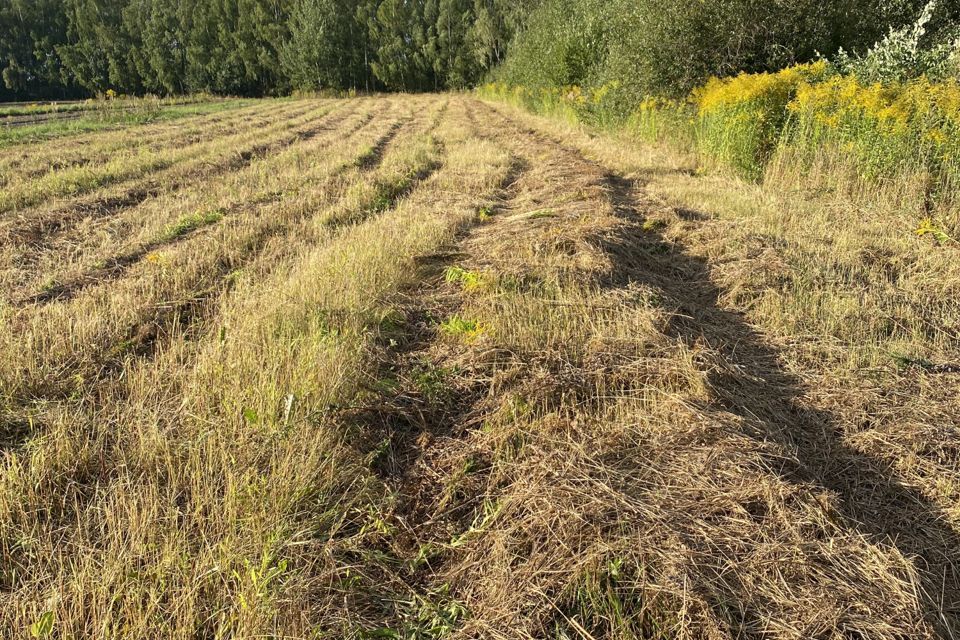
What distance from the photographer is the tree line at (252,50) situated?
4819cm

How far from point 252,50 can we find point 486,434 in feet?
194

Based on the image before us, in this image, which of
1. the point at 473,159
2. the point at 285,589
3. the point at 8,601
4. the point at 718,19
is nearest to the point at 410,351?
the point at 285,589

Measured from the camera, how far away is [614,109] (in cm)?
1355

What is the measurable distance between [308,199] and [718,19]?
8.71 meters

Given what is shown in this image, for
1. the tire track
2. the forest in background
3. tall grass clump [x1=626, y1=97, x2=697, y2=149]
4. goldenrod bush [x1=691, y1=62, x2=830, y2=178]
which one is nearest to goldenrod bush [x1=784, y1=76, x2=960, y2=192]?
goldenrod bush [x1=691, y1=62, x2=830, y2=178]

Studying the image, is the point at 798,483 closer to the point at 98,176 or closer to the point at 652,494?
the point at 652,494

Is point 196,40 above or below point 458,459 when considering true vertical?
above

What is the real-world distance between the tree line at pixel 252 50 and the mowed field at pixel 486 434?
47.0m

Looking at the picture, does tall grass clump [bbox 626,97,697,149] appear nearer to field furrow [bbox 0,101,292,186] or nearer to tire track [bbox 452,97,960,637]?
tire track [bbox 452,97,960,637]

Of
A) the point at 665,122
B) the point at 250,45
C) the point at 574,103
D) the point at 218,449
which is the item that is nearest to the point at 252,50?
the point at 250,45

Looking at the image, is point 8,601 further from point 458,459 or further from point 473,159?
point 473,159

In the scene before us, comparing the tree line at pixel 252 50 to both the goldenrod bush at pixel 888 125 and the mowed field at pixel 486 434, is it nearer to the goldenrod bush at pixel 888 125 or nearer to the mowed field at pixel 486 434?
the goldenrod bush at pixel 888 125

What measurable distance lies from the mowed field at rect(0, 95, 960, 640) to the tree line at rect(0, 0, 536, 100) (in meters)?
47.0

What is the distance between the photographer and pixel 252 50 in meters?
50.5
